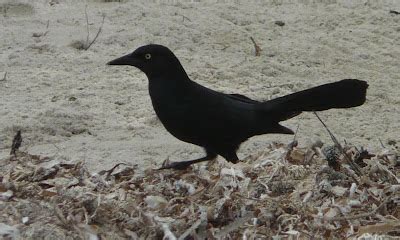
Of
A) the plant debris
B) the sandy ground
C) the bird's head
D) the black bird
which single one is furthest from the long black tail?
the sandy ground

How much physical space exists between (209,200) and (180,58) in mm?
3118

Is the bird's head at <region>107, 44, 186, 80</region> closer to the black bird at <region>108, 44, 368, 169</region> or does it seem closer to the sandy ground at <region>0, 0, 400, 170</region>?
the black bird at <region>108, 44, 368, 169</region>

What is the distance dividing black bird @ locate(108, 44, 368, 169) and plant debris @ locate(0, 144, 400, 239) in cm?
16

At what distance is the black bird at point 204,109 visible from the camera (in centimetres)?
505

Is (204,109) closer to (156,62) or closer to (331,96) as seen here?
(156,62)

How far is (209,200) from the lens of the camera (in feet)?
15.5

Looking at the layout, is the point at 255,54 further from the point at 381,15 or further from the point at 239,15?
the point at 381,15

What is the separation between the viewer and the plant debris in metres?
4.30

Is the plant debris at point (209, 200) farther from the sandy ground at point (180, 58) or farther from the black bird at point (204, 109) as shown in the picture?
the sandy ground at point (180, 58)

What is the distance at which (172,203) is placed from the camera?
464cm

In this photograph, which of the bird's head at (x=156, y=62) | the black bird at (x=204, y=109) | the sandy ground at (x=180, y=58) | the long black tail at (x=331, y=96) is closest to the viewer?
the long black tail at (x=331, y=96)

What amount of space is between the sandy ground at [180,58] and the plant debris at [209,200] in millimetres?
985

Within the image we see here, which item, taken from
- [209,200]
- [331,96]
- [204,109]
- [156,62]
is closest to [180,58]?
[156,62]

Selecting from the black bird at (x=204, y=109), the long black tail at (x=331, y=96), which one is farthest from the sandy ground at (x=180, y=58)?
the long black tail at (x=331, y=96)
